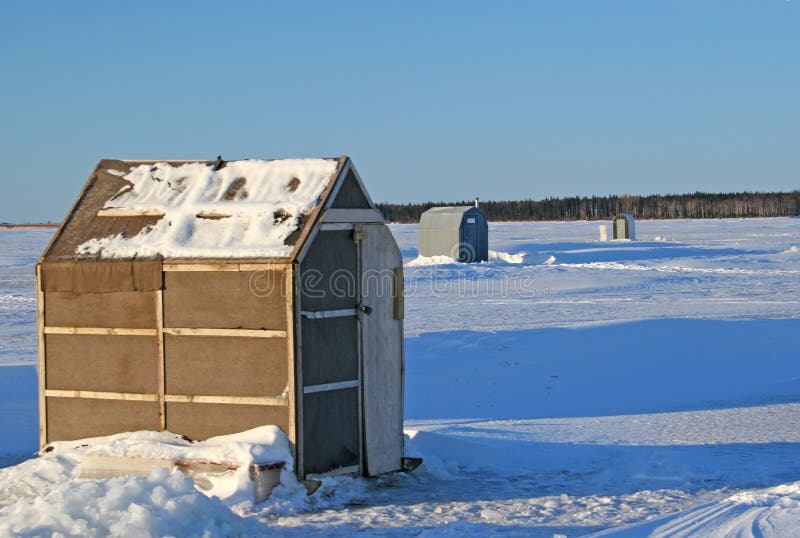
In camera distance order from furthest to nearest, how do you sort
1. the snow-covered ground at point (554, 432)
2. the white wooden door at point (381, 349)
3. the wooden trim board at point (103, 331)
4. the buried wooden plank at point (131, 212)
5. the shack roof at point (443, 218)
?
1. the shack roof at point (443, 218)
2. the buried wooden plank at point (131, 212)
3. the white wooden door at point (381, 349)
4. the wooden trim board at point (103, 331)
5. the snow-covered ground at point (554, 432)

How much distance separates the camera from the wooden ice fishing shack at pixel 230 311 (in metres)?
8.27

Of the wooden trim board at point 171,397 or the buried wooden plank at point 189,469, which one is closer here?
the buried wooden plank at point 189,469

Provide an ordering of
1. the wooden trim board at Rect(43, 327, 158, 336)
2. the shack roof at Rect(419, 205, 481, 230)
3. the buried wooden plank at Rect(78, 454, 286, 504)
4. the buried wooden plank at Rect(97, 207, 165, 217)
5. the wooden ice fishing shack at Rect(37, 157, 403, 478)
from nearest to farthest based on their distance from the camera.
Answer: the buried wooden plank at Rect(78, 454, 286, 504) < the wooden ice fishing shack at Rect(37, 157, 403, 478) < the wooden trim board at Rect(43, 327, 158, 336) < the buried wooden plank at Rect(97, 207, 165, 217) < the shack roof at Rect(419, 205, 481, 230)

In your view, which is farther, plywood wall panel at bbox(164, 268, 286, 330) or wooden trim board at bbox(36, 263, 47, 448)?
wooden trim board at bbox(36, 263, 47, 448)

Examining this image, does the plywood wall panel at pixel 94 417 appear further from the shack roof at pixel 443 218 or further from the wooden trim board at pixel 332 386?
the shack roof at pixel 443 218

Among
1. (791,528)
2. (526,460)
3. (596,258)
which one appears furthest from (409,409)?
(596,258)

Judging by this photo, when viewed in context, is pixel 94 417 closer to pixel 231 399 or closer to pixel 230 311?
pixel 231 399

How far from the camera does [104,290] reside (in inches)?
347

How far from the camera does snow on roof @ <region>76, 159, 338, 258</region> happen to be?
8.52m

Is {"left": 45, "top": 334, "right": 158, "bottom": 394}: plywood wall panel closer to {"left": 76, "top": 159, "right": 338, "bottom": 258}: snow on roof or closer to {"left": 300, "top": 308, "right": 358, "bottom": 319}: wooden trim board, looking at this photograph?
{"left": 76, "top": 159, "right": 338, "bottom": 258}: snow on roof

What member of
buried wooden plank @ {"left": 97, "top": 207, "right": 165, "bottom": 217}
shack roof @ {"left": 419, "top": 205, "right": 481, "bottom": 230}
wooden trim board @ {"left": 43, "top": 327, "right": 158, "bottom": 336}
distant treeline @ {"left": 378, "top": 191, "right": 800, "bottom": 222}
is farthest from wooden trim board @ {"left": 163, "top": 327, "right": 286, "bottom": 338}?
distant treeline @ {"left": 378, "top": 191, "right": 800, "bottom": 222}

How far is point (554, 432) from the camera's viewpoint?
35.4 ft

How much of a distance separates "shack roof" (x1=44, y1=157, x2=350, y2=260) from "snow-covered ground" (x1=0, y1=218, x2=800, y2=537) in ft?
6.32

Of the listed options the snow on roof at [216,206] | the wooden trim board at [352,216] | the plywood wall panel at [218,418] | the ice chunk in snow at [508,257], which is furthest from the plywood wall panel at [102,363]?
the ice chunk in snow at [508,257]
